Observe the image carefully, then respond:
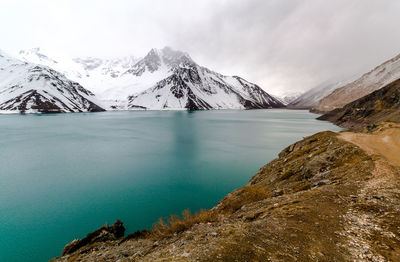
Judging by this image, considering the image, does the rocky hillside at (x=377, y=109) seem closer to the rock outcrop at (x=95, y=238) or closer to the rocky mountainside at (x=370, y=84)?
the rock outcrop at (x=95, y=238)

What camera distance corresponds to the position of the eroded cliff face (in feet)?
17.5

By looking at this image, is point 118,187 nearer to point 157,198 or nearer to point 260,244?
point 157,198

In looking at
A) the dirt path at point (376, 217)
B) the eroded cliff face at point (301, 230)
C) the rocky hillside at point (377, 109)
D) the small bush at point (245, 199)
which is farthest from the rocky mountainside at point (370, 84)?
the small bush at point (245, 199)

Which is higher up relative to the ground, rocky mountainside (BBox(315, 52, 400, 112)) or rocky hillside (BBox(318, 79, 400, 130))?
rocky mountainside (BBox(315, 52, 400, 112))

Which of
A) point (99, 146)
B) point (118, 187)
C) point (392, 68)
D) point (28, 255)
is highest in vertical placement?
point (392, 68)

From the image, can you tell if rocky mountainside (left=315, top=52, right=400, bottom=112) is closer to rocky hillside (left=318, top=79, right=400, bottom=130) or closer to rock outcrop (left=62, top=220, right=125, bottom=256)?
rocky hillside (left=318, top=79, right=400, bottom=130)

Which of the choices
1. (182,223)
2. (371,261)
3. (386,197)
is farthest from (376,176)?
(182,223)

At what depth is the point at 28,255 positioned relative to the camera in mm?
11766

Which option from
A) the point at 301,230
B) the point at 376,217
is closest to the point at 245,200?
the point at 301,230

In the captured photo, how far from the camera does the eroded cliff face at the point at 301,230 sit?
534 centimetres

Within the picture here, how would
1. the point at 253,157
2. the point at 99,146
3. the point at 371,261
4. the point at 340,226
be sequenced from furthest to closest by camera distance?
the point at 99,146 → the point at 253,157 → the point at 340,226 → the point at 371,261

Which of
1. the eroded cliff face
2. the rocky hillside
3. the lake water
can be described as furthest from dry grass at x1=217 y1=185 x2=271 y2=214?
the rocky hillside

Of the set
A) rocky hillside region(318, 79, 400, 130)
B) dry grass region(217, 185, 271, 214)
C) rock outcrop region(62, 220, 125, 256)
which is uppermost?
rocky hillside region(318, 79, 400, 130)

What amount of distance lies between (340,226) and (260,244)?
3.21 meters
